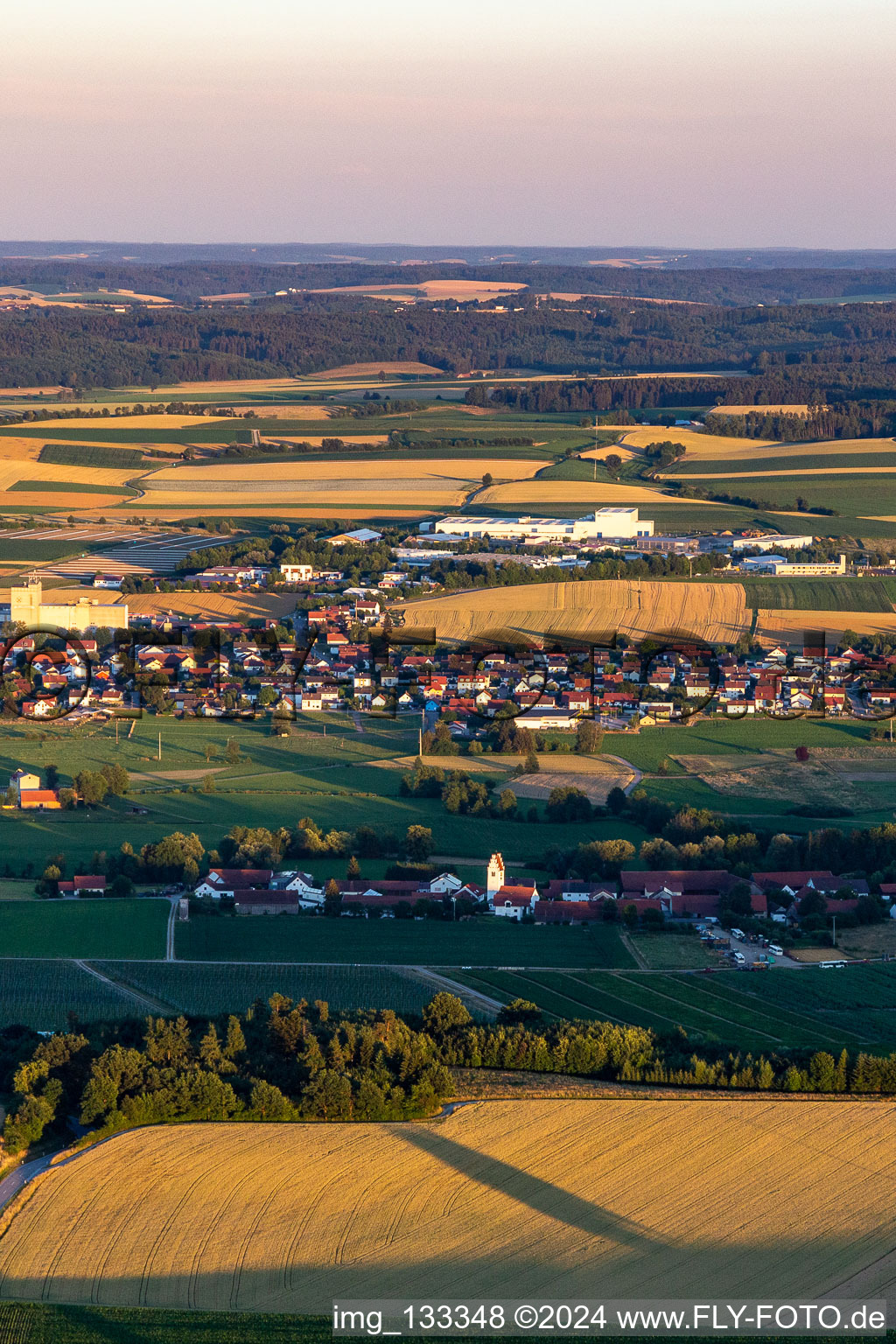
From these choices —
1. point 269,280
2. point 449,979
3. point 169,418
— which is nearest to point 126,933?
point 449,979

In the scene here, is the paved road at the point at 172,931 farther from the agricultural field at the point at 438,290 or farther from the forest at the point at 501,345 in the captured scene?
the agricultural field at the point at 438,290

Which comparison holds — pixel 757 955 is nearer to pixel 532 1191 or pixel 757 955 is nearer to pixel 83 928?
pixel 532 1191

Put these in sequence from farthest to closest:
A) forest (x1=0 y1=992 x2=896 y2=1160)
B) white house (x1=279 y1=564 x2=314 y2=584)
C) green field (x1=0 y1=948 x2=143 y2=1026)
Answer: white house (x1=279 y1=564 x2=314 y2=584) < green field (x1=0 y1=948 x2=143 y2=1026) < forest (x1=0 y1=992 x2=896 y2=1160)

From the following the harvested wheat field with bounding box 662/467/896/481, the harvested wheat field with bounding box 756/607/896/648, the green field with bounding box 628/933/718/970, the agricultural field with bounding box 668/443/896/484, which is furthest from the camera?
the agricultural field with bounding box 668/443/896/484

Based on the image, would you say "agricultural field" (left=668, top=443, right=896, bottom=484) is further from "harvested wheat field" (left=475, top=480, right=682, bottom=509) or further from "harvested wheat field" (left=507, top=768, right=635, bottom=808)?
"harvested wheat field" (left=507, top=768, right=635, bottom=808)

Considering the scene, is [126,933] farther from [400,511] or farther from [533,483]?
[533,483]

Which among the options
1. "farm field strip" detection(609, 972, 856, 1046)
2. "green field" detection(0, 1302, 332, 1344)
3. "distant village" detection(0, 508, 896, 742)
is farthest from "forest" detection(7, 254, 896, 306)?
"green field" detection(0, 1302, 332, 1344)

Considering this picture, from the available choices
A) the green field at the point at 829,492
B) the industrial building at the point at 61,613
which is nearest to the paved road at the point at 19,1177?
the industrial building at the point at 61,613
